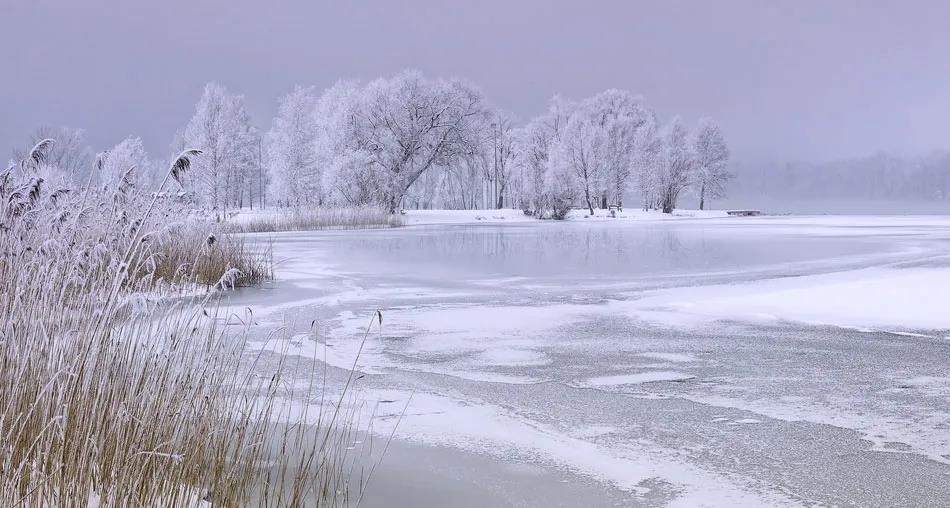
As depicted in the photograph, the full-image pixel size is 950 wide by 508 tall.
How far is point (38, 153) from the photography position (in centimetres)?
525

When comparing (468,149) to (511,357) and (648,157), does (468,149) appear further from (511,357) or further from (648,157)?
(511,357)

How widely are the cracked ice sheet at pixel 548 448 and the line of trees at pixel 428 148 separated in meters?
32.8

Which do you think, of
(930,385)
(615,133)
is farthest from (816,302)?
(615,133)

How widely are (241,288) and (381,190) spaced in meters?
37.2

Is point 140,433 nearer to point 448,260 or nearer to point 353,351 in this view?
point 353,351

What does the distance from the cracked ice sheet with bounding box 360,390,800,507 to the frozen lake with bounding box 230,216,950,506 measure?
2 centimetres

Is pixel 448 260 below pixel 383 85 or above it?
below

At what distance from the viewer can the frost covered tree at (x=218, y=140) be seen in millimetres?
55469

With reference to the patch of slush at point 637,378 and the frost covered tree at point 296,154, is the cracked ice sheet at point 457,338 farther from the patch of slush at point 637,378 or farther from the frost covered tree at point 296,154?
the frost covered tree at point 296,154

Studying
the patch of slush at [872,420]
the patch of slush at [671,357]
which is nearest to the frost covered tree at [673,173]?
the patch of slush at [671,357]

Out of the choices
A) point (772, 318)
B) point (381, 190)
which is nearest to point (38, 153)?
point (772, 318)

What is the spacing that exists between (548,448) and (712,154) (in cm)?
7580

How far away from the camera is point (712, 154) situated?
7656 centimetres

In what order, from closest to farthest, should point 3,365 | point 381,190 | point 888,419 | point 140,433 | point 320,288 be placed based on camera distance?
point 140,433
point 3,365
point 888,419
point 320,288
point 381,190
